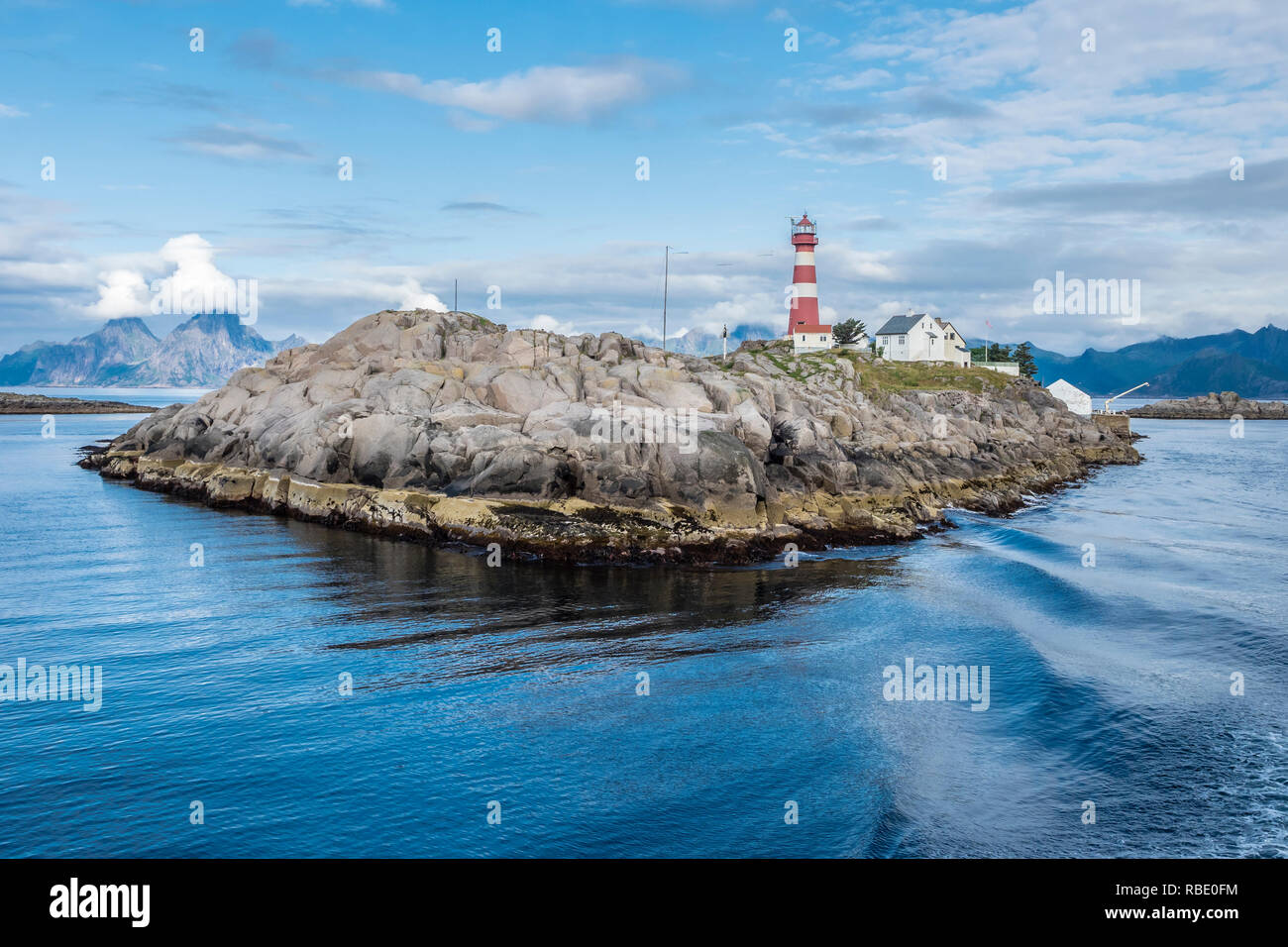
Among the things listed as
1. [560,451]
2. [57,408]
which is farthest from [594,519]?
[57,408]

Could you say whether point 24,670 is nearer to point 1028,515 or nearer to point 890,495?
point 890,495

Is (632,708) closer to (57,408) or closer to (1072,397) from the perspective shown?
(1072,397)

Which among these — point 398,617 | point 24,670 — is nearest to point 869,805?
point 398,617

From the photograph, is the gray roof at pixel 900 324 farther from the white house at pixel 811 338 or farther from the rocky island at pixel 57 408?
the rocky island at pixel 57 408

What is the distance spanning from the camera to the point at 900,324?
375ft

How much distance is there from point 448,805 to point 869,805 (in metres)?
7.82

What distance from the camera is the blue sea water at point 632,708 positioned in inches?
559

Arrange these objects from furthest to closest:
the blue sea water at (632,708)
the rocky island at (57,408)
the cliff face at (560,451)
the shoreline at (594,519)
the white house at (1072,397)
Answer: the rocky island at (57,408), the white house at (1072,397), the cliff face at (560,451), the shoreline at (594,519), the blue sea water at (632,708)

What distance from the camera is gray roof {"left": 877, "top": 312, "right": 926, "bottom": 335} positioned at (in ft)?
367

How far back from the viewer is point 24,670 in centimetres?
2109

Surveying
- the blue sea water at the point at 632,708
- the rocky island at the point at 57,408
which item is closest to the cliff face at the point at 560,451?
the blue sea water at the point at 632,708

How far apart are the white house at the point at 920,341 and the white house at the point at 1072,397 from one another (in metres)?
21.9

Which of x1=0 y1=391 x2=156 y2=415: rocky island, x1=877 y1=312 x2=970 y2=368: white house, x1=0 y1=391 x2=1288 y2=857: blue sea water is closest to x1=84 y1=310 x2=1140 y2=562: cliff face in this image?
x1=0 y1=391 x2=1288 y2=857: blue sea water

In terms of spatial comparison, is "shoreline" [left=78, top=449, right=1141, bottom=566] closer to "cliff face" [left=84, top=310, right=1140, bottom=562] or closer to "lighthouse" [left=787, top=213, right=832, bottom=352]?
"cliff face" [left=84, top=310, right=1140, bottom=562]
